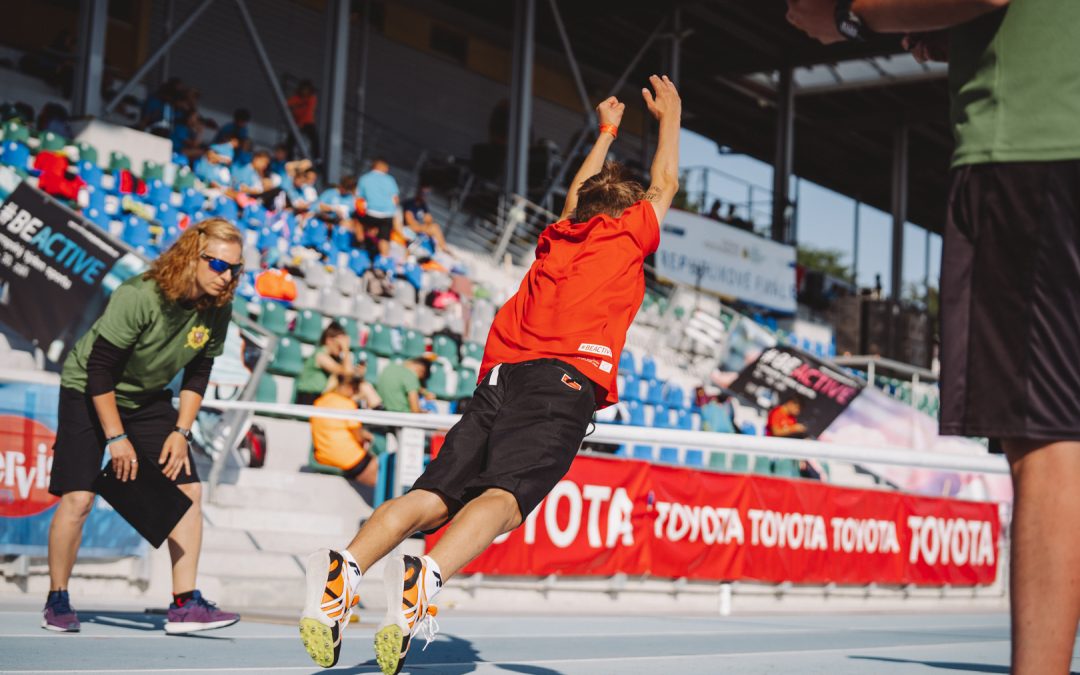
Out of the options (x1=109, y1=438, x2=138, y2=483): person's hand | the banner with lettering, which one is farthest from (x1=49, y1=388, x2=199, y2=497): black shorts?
the banner with lettering

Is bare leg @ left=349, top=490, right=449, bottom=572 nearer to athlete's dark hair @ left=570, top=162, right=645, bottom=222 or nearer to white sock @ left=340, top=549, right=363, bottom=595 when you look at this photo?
white sock @ left=340, top=549, right=363, bottom=595

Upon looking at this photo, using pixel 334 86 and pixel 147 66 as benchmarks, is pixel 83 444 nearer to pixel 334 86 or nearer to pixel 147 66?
pixel 147 66

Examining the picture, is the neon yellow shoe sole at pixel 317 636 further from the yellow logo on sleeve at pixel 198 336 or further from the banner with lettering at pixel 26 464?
the banner with lettering at pixel 26 464

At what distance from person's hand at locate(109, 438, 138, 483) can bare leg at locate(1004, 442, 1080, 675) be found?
3.59 metres

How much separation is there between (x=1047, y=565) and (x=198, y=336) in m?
3.70

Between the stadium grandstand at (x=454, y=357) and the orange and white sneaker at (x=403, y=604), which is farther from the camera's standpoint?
the stadium grandstand at (x=454, y=357)

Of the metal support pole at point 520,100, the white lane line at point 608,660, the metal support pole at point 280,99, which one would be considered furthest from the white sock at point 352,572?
the metal support pole at point 520,100

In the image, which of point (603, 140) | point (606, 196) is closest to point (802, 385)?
point (603, 140)

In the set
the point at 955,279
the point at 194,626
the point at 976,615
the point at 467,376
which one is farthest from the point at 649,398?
the point at 955,279

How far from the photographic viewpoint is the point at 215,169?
46.9 ft

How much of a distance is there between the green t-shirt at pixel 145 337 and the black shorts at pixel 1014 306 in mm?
3425

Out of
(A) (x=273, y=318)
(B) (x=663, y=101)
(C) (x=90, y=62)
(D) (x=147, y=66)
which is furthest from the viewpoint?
(D) (x=147, y=66)

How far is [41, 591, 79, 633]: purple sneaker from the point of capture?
484 centimetres

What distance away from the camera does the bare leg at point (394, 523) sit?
3291 millimetres
